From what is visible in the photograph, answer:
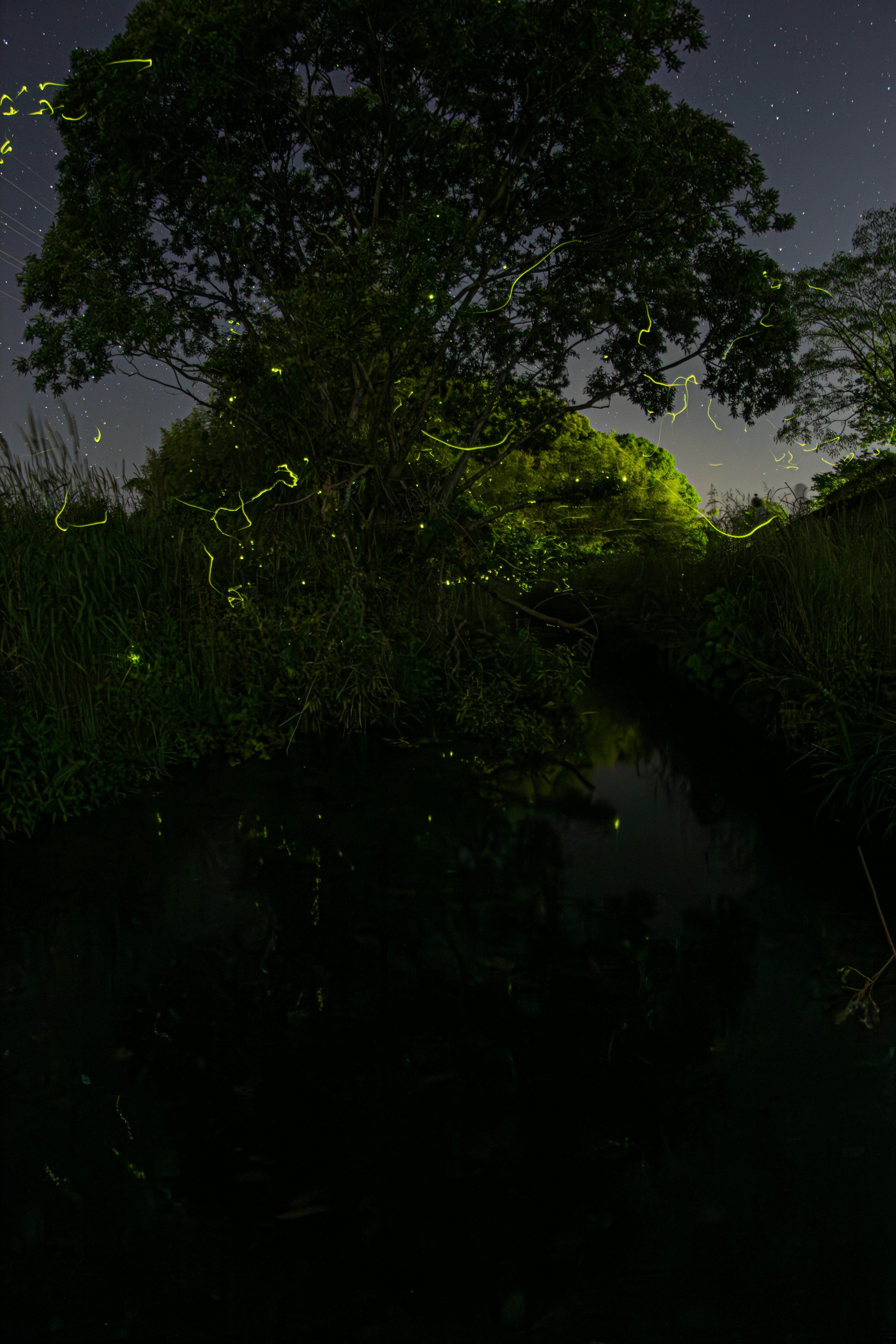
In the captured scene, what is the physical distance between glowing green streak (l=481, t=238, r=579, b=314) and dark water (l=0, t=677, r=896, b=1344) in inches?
229

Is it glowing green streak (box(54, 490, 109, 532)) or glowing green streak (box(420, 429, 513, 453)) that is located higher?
glowing green streak (box(420, 429, 513, 453))

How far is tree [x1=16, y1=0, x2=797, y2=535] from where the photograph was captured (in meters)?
7.34

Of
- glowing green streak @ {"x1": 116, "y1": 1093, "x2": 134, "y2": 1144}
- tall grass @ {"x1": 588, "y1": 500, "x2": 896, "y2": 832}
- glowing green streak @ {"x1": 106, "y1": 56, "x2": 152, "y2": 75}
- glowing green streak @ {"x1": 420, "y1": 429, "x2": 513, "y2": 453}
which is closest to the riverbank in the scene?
glowing green streak @ {"x1": 420, "y1": 429, "x2": 513, "y2": 453}

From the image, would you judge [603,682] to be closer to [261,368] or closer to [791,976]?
[261,368]

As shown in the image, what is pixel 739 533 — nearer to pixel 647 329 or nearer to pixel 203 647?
pixel 647 329

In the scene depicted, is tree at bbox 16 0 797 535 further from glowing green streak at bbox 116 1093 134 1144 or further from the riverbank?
glowing green streak at bbox 116 1093 134 1144

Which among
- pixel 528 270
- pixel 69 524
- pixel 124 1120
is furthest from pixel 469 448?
pixel 124 1120

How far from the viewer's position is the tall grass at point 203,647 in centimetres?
579

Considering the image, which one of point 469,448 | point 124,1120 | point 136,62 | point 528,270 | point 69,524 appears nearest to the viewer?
point 124,1120

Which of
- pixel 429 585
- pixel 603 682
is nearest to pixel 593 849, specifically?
pixel 429 585

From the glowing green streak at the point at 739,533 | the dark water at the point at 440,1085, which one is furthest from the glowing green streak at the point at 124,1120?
the glowing green streak at the point at 739,533

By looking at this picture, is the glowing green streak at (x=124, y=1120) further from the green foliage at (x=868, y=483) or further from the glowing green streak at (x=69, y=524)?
the green foliage at (x=868, y=483)

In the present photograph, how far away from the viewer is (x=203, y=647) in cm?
681

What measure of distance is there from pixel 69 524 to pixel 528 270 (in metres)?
5.66
